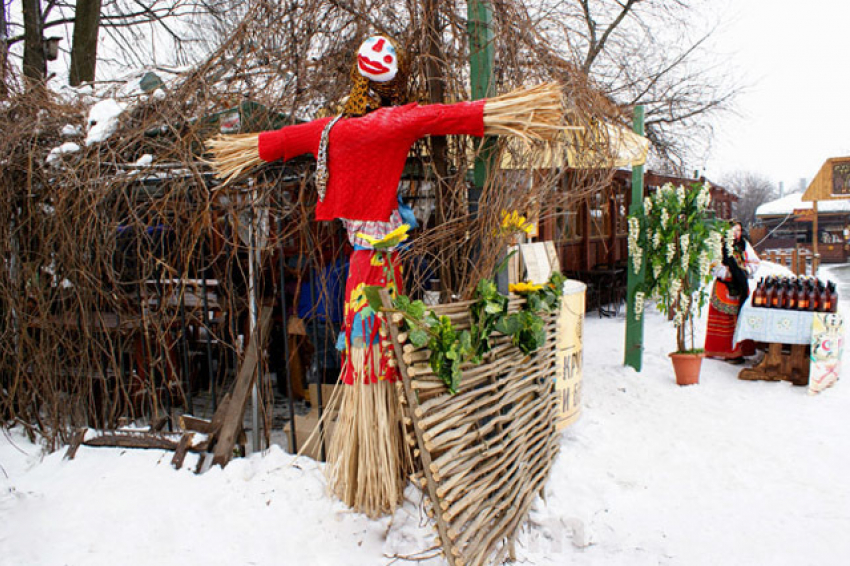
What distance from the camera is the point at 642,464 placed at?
3.65 meters

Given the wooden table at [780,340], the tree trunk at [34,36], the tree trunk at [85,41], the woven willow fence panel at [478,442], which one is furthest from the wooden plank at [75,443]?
the tree trunk at [34,36]

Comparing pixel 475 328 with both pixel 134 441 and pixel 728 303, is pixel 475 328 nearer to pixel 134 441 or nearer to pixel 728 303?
pixel 134 441

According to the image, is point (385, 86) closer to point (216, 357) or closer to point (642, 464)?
point (642, 464)

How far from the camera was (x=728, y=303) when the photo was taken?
20.2 ft

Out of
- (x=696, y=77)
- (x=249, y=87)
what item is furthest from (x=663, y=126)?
(x=249, y=87)

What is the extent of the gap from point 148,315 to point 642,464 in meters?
3.25

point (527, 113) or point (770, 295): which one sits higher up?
point (527, 113)

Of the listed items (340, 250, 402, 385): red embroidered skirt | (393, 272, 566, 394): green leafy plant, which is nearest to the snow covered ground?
(340, 250, 402, 385): red embroidered skirt

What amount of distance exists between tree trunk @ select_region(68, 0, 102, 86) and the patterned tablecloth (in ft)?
28.3

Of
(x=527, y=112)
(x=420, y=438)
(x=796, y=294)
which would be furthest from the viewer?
(x=796, y=294)

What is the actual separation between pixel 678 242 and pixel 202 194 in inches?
162

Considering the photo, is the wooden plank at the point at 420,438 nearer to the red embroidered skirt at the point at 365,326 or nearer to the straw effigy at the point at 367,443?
the straw effigy at the point at 367,443

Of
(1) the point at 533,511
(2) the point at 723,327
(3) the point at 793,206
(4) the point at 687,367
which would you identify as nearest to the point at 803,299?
(2) the point at 723,327

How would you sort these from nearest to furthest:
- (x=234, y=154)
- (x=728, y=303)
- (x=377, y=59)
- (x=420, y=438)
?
(x=420, y=438)
(x=377, y=59)
(x=234, y=154)
(x=728, y=303)
